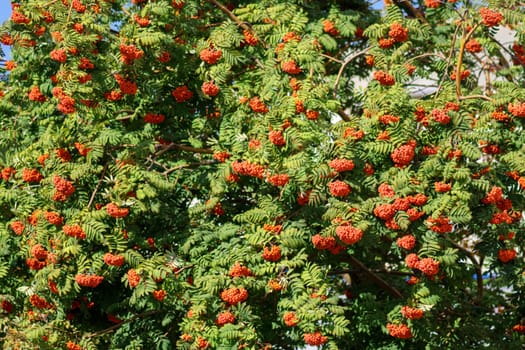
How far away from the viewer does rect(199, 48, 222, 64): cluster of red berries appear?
7152 millimetres

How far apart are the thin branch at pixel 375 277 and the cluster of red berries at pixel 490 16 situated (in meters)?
2.14

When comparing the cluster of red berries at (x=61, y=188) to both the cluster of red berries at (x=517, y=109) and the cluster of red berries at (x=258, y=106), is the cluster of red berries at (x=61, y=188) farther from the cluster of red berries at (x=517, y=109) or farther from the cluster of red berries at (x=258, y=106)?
the cluster of red berries at (x=517, y=109)

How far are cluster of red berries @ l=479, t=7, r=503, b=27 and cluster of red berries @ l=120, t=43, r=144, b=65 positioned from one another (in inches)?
100

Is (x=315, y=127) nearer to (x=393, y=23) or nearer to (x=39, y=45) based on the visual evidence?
(x=393, y=23)

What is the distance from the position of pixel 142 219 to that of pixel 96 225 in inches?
36.1

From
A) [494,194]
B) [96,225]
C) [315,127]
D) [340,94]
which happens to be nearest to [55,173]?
[96,225]

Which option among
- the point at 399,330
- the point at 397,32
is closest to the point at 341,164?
the point at 399,330

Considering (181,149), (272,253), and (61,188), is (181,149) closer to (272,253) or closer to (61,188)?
(61,188)

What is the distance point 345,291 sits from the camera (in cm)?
813

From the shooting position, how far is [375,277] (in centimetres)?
750

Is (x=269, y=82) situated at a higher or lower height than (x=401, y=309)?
A: higher

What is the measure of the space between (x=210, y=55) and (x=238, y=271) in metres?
1.76

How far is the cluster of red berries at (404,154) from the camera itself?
6367 mm

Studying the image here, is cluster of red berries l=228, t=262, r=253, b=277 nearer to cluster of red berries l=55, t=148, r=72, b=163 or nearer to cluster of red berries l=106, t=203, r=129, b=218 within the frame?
cluster of red berries l=106, t=203, r=129, b=218
